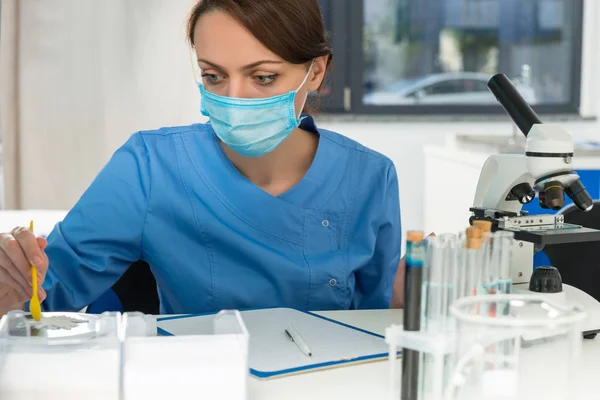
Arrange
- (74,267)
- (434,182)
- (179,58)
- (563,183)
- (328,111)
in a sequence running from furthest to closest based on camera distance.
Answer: (328,111)
(434,182)
(179,58)
(74,267)
(563,183)

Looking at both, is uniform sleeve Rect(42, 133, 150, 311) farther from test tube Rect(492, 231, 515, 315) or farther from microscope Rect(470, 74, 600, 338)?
test tube Rect(492, 231, 515, 315)

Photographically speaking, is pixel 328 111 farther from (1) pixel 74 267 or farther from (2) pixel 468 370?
(2) pixel 468 370

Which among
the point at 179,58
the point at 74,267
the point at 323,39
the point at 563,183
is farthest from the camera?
the point at 179,58

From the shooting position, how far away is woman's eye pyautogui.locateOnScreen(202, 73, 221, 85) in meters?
1.43

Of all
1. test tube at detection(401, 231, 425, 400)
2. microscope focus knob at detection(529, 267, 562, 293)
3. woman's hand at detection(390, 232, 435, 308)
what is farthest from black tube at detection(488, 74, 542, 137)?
test tube at detection(401, 231, 425, 400)

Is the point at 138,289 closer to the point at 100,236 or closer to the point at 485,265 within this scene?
the point at 100,236

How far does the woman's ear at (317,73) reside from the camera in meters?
1.54

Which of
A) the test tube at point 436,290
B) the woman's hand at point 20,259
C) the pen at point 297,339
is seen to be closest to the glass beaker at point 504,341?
the test tube at point 436,290

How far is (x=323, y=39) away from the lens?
1.51m

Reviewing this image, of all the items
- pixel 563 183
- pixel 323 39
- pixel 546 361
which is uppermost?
pixel 323 39

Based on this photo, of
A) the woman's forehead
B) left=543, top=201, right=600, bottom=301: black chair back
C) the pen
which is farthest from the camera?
left=543, top=201, right=600, bottom=301: black chair back

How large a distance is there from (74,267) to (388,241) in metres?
0.56

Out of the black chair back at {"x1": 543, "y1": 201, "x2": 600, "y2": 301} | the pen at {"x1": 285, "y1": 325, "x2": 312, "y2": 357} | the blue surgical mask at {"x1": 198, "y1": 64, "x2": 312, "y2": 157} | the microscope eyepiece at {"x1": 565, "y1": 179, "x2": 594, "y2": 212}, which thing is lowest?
the pen at {"x1": 285, "y1": 325, "x2": 312, "y2": 357}

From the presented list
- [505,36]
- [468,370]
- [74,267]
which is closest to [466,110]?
[505,36]
